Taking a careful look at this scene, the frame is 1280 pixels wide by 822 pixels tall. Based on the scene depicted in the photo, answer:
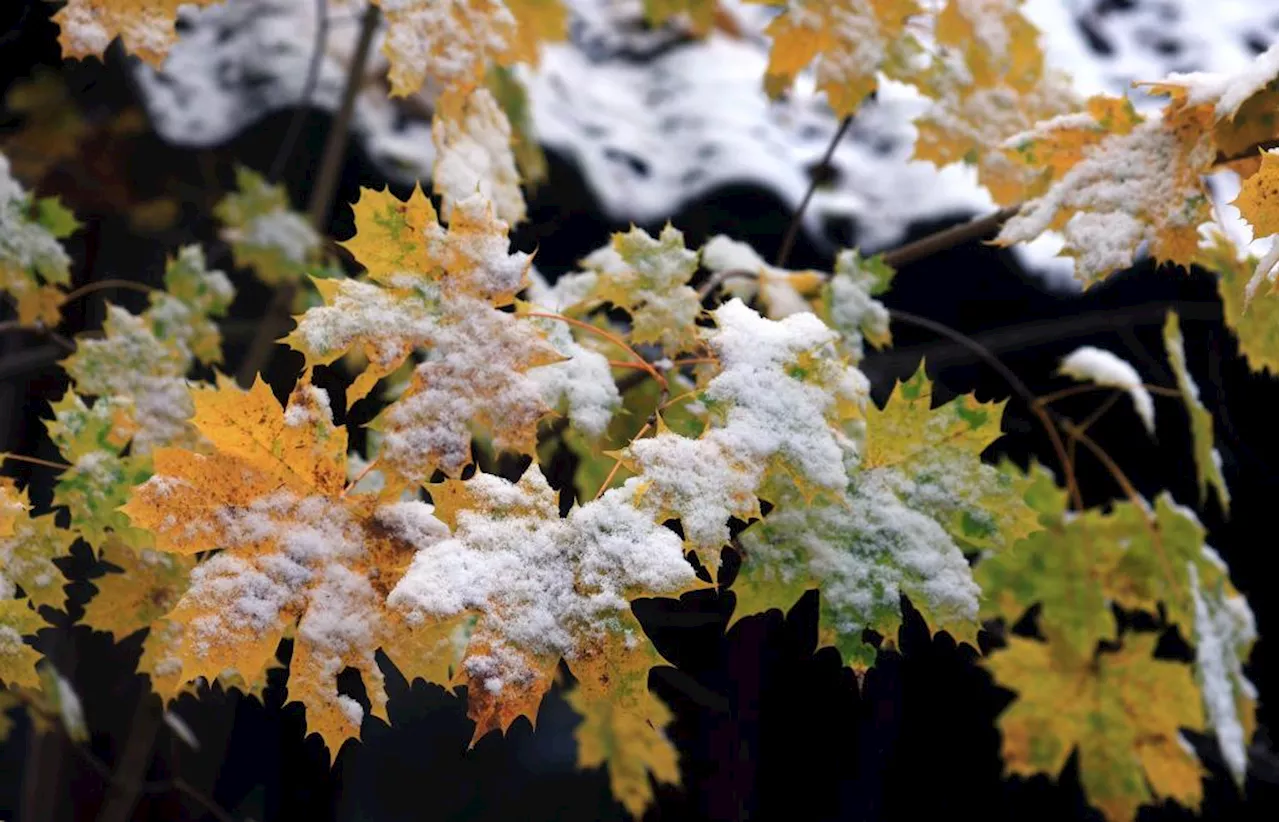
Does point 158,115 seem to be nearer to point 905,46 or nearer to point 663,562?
point 905,46

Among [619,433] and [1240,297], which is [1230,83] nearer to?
[1240,297]

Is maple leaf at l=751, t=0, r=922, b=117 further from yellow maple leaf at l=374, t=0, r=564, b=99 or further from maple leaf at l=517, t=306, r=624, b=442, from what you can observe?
maple leaf at l=517, t=306, r=624, b=442

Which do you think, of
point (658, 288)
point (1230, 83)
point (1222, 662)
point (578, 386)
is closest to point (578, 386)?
point (578, 386)

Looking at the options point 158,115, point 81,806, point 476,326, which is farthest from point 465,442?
point 81,806

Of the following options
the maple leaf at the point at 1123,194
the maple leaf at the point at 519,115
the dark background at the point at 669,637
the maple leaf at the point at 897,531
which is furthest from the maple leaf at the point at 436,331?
the dark background at the point at 669,637

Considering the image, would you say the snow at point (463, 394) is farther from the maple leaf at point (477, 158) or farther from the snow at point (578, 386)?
→ the maple leaf at point (477, 158)

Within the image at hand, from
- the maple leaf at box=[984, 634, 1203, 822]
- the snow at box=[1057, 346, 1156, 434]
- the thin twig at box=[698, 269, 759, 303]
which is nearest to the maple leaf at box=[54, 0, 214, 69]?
the thin twig at box=[698, 269, 759, 303]
